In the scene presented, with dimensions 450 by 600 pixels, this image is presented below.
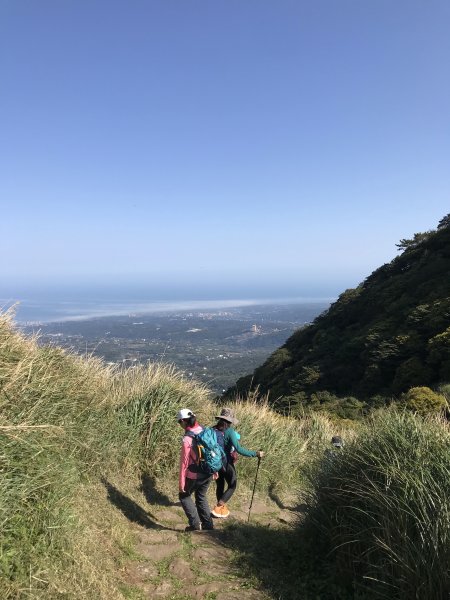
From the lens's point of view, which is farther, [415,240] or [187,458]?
[415,240]

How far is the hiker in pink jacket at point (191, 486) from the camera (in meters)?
5.55

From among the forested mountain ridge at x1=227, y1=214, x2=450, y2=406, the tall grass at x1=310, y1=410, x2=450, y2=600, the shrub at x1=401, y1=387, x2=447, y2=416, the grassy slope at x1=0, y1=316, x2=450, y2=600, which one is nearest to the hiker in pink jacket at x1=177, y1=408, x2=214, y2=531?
the grassy slope at x1=0, y1=316, x2=450, y2=600

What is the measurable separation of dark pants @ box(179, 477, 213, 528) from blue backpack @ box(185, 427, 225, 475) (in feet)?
0.62

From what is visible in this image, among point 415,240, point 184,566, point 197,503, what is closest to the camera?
point 184,566

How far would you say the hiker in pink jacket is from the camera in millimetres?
5547

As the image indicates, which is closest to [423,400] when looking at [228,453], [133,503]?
[228,453]

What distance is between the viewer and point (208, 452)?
5543 millimetres

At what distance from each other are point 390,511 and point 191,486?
271cm

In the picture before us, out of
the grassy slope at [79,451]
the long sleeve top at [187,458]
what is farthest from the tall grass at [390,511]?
the grassy slope at [79,451]

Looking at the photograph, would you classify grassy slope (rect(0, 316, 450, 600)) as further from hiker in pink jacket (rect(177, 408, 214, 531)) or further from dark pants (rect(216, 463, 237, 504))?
dark pants (rect(216, 463, 237, 504))

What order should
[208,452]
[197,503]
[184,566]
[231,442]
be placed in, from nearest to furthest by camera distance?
[184,566] → [208,452] → [197,503] → [231,442]

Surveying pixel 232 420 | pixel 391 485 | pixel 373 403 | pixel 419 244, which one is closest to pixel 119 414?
pixel 232 420

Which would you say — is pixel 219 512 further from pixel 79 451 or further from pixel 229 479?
pixel 79 451

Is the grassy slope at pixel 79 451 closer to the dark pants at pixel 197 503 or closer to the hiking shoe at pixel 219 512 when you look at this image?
the dark pants at pixel 197 503
